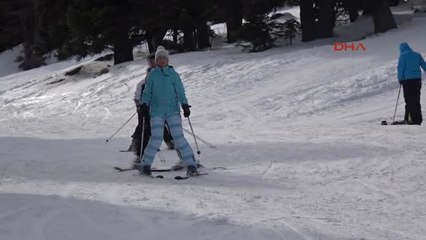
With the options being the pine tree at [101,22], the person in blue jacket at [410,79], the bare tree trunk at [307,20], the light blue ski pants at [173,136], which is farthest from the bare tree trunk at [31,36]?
the light blue ski pants at [173,136]

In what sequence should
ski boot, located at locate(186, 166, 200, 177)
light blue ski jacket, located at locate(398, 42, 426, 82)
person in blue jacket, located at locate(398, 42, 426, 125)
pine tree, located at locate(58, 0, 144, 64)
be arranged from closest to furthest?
ski boot, located at locate(186, 166, 200, 177)
person in blue jacket, located at locate(398, 42, 426, 125)
light blue ski jacket, located at locate(398, 42, 426, 82)
pine tree, located at locate(58, 0, 144, 64)

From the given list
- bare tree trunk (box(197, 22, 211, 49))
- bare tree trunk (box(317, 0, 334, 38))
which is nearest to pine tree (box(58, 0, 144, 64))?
bare tree trunk (box(197, 22, 211, 49))

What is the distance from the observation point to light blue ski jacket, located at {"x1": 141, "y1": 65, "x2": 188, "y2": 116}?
25.3 feet

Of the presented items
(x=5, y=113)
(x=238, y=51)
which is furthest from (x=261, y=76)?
(x=5, y=113)

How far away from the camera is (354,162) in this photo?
26.2 ft

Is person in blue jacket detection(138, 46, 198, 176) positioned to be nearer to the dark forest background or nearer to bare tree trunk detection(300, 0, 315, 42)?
the dark forest background

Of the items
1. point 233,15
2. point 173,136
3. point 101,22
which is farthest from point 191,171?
point 233,15


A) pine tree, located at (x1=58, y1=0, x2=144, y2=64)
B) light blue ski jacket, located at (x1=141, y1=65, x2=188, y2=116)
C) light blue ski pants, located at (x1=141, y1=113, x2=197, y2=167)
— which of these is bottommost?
light blue ski pants, located at (x1=141, y1=113, x2=197, y2=167)

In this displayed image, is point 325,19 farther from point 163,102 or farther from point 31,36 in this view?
point 31,36

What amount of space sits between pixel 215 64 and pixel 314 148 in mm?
13578

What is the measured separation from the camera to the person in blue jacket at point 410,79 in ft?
39.3

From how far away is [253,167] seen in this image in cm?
833

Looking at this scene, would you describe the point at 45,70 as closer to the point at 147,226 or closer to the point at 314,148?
the point at 314,148

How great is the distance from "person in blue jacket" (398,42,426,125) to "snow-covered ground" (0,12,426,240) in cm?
80
